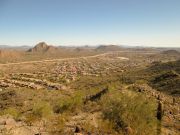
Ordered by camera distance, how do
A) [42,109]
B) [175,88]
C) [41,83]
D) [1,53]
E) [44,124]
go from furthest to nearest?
1. [1,53]
2. [41,83]
3. [175,88]
4. [42,109]
5. [44,124]

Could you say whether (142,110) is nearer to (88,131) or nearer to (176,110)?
(88,131)

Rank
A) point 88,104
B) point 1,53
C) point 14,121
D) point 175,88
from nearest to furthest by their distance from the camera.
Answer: point 14,121, point 88,104, point 175,88, point 1,53

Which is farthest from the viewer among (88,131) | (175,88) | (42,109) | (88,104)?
(175,88)

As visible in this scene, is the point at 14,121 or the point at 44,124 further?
the point at 14,121

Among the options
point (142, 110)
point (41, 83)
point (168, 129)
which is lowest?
point (41, 83)

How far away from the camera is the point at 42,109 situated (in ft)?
58.4

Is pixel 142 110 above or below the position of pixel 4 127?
above

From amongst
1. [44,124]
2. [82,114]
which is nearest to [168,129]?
[82,114]

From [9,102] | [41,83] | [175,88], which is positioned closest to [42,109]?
[9,102]

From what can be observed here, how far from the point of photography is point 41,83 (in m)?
53.9

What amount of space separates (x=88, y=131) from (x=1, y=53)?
14599 cm

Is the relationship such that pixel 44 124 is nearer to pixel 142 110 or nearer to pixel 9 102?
pixel 142 110

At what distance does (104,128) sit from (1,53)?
146052mm

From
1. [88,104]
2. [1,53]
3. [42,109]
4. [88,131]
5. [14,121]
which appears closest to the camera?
[88,131]
